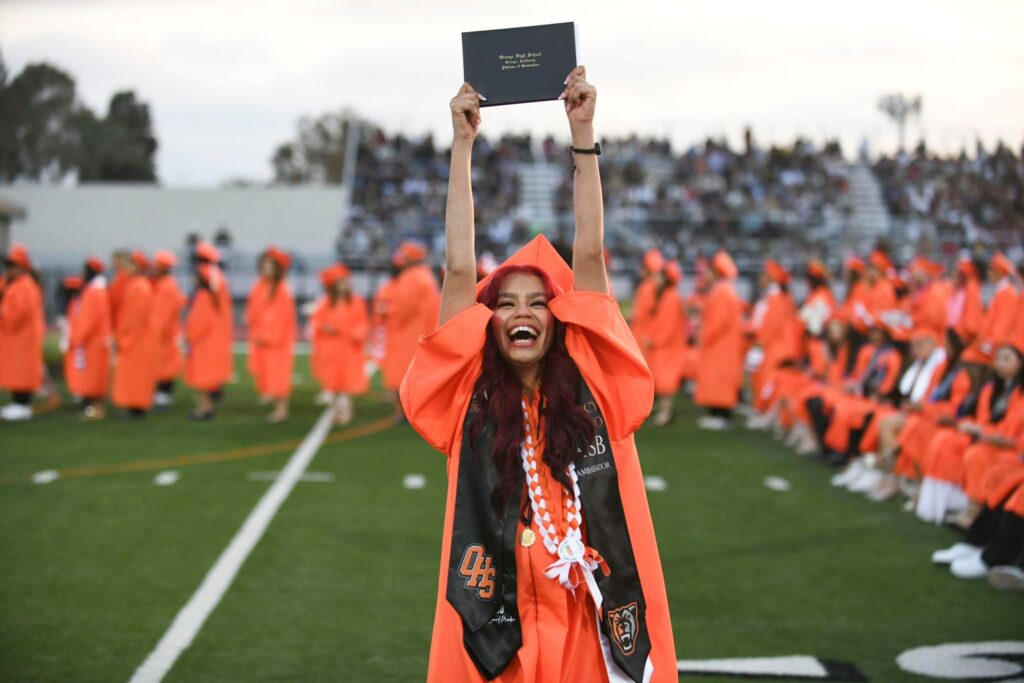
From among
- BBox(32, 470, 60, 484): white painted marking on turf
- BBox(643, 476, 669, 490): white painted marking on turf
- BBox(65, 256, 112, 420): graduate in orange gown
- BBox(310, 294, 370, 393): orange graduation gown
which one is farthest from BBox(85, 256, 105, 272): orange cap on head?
BBox(643, 476, 669, 490): white painted marking on turf

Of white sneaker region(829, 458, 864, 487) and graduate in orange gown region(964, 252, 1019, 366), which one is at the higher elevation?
graduate in orange gown region(964, 252, 1019, 366)

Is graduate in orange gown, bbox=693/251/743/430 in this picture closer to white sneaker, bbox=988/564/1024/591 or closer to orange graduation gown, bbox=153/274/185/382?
orange graduation gown, bbox=153/274/185/382

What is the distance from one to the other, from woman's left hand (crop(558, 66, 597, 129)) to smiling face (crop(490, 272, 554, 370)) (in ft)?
1.55

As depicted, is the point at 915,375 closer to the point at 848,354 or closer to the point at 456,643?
the point at 848,354

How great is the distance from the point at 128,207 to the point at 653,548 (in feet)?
122

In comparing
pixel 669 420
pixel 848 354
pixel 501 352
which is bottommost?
pixel 669 420

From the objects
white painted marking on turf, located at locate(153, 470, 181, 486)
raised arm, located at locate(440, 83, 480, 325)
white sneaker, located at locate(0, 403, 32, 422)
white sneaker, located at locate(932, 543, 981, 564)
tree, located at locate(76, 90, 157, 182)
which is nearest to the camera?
raised arm, located at locate(440, 83, 480, 325)

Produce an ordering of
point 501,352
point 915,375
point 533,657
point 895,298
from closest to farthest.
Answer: point 533,657 < point 501,352 < point 915,375 < point 895,298

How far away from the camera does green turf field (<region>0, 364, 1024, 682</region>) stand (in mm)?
5574

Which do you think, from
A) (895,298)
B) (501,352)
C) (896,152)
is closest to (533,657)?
(501,352)

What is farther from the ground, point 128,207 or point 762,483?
point 128,207

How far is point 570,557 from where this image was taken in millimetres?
3219

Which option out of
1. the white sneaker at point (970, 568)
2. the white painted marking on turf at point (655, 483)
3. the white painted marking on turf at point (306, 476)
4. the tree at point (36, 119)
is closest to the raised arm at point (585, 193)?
the white sneaker at point (970, 568)

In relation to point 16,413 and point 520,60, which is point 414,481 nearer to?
point 16,413
